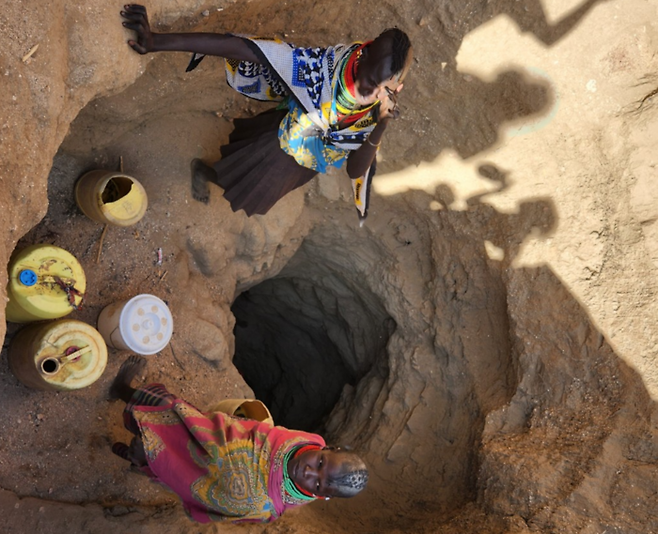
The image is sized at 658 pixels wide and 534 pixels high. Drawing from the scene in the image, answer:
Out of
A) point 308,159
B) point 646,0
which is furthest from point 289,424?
point 646,0

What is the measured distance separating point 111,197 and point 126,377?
34.5 inches

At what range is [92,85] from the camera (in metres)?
1.92

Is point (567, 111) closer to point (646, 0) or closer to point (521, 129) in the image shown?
point (521, 129)

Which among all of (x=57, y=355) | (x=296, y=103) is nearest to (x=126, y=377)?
(x=57, y=355)

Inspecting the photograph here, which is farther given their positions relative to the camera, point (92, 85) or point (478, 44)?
point (478, 44)

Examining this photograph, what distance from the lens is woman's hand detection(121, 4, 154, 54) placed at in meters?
1.91

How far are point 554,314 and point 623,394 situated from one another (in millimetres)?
498

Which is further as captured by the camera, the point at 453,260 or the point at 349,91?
the point at 453,260

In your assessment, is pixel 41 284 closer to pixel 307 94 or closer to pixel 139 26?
pixel 139 26

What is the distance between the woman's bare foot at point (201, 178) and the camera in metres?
2.97

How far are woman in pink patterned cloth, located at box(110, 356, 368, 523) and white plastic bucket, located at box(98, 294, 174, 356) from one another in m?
0.35

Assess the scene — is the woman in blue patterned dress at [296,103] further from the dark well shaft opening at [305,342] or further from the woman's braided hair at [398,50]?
the dark well shaft opening at [305,342]

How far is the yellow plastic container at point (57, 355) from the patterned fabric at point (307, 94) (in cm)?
120

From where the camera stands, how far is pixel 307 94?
2195mm
